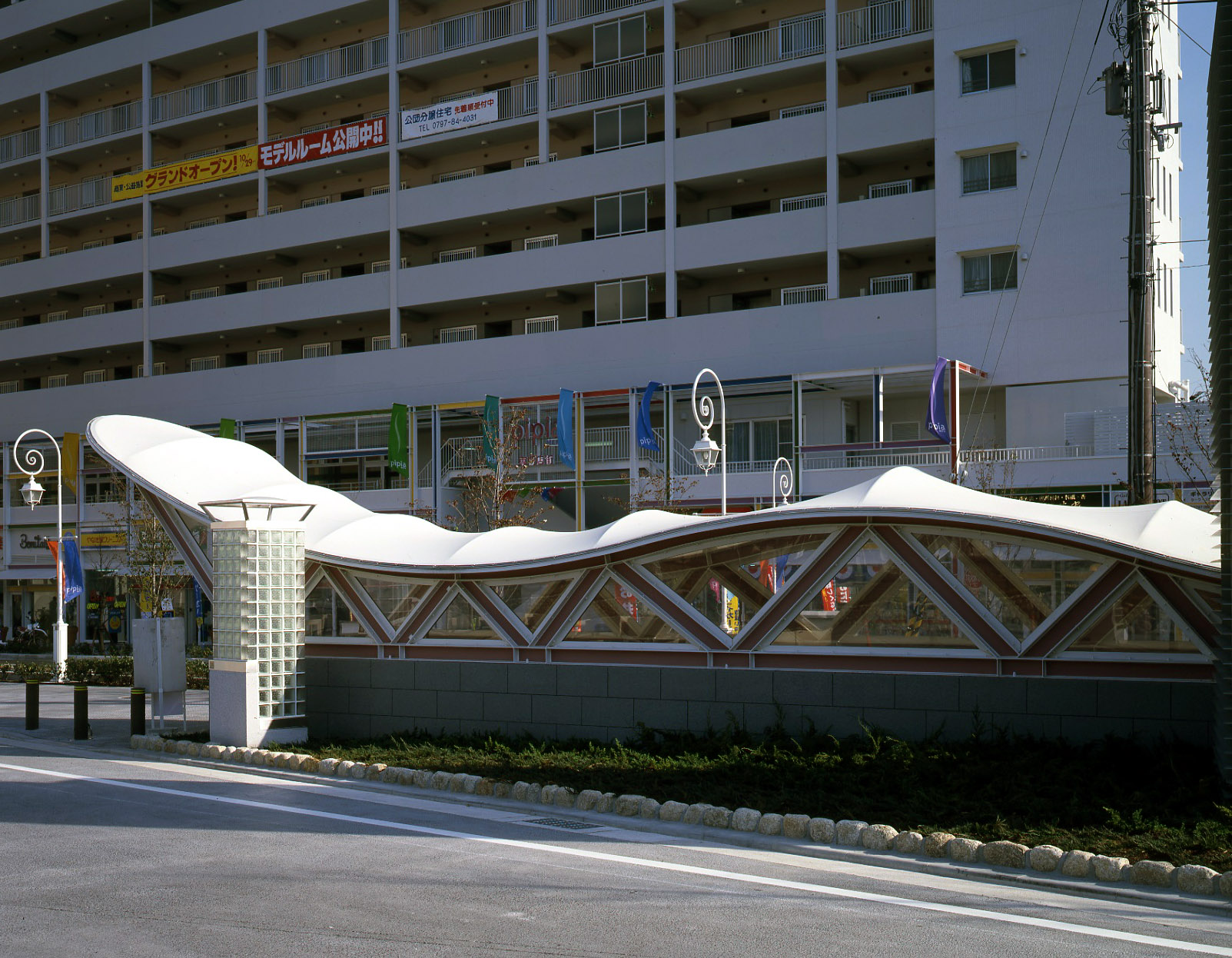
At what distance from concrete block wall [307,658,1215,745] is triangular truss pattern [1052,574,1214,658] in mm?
378

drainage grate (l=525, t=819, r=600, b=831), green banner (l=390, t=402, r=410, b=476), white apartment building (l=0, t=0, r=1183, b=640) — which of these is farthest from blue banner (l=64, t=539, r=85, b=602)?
drainage grate (l=525, t=819, r=600, b=831)

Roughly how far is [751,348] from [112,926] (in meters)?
35.3

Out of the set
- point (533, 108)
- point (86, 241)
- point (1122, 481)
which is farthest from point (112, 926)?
point (86, 241)

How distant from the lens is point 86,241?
6222cm

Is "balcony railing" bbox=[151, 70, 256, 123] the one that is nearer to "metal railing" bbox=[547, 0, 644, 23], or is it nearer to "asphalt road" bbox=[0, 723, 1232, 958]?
"metal railing" bbox=[547, 0, 644, 23]

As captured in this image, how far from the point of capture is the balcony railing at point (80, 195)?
5953 cm

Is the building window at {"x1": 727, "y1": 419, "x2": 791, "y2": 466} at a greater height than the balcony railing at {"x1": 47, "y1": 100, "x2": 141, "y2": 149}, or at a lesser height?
lesser

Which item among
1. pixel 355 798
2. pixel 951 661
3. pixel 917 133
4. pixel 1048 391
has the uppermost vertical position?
pixel 917 133

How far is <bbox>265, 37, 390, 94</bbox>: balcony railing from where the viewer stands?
52.1m

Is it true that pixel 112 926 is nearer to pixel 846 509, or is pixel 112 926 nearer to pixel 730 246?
pixel 846 509

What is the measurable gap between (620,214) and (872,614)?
109 ft

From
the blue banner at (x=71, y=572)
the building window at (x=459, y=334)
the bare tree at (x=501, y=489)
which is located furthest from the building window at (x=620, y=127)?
the blue banner at (x=71, y=572)

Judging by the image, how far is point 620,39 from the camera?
46344mm

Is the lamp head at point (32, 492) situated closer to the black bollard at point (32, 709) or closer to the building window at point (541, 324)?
the black bollard at point (32, 709)
